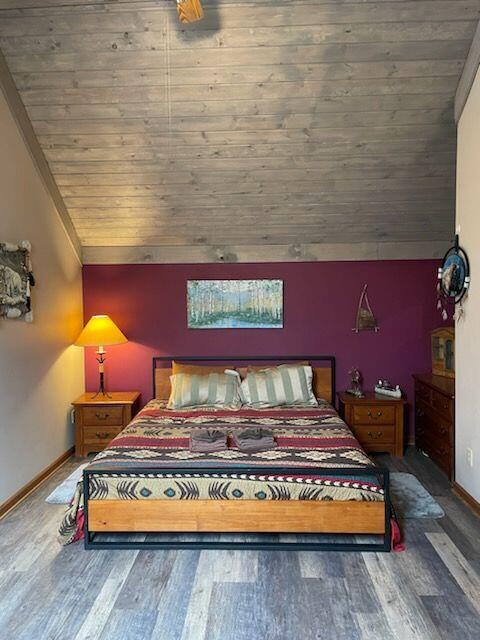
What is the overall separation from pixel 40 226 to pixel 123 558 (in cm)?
260

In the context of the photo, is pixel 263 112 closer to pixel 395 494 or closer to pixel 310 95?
pixel 310 95

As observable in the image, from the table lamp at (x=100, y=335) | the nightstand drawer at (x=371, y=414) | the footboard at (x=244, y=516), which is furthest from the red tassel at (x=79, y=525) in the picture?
the nightstand drawer at (x=371, y=414)

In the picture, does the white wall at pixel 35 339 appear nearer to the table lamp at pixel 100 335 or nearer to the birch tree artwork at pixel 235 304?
the table lamp at pixel 100 335

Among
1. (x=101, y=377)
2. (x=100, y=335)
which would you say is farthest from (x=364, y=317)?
(x=101, y=377)

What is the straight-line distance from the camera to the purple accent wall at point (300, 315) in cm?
485

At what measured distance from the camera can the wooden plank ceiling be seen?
9.92ft

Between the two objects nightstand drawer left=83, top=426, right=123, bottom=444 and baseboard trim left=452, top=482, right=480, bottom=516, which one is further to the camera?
nightstand drawer left=83, top=426, right=123, bottom=444

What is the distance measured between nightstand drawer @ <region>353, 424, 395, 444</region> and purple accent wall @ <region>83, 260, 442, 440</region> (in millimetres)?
592

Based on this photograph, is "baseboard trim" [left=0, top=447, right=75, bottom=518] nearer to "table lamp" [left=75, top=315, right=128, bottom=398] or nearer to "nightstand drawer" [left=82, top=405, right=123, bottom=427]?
"nightstand drawer" [left=82, top=405, right=123, bottom=427]

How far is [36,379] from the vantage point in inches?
151

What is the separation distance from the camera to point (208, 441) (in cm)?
308

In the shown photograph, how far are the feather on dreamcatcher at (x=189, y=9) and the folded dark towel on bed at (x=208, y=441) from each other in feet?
7.70

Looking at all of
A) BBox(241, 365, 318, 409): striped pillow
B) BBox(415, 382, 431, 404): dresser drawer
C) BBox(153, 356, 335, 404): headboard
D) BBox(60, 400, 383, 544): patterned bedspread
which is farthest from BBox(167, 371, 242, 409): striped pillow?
BBox(415, 382, 431, 404): dresser drawer

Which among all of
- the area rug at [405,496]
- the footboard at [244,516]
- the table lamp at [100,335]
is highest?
the table lamp at [100,335]
